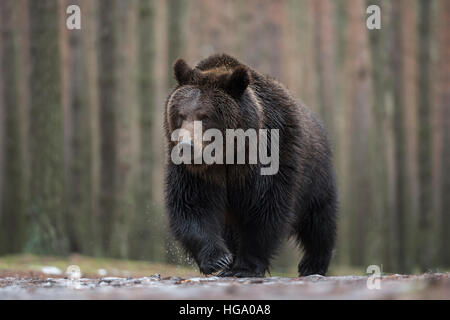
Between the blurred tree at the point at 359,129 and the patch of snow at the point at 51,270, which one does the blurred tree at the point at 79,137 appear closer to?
the patch of snow at the point at 51,270

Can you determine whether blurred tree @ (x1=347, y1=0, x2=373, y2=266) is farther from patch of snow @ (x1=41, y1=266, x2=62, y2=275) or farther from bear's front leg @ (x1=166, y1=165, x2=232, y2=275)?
bear's front leg @ (x1=166, y1=165, x2=232, y2=275)

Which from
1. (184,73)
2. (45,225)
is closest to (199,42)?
(45,225)

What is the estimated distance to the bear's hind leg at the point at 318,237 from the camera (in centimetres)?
888

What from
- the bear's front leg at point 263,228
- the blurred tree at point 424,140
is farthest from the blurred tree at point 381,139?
the bear's front leg at point 263,228

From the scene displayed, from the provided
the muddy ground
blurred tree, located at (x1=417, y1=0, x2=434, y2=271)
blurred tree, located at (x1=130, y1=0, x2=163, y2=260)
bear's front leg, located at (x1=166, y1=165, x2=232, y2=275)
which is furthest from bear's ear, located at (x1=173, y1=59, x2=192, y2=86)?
blurred tree, located at (x1=417, y1=0, x2=434, y2=271)

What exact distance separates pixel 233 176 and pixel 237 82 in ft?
3.01

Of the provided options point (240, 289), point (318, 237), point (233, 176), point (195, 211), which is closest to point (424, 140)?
point (318, 237)

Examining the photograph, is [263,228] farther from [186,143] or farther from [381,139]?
[381,139]

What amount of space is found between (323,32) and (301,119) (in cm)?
937

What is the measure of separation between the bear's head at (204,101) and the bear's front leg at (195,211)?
27 cm

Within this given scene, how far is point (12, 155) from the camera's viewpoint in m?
12.5

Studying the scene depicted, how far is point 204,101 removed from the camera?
687cm

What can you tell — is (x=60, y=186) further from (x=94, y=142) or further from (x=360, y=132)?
(x=360, y=132)

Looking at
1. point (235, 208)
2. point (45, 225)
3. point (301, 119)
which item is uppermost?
point (301, 119)
